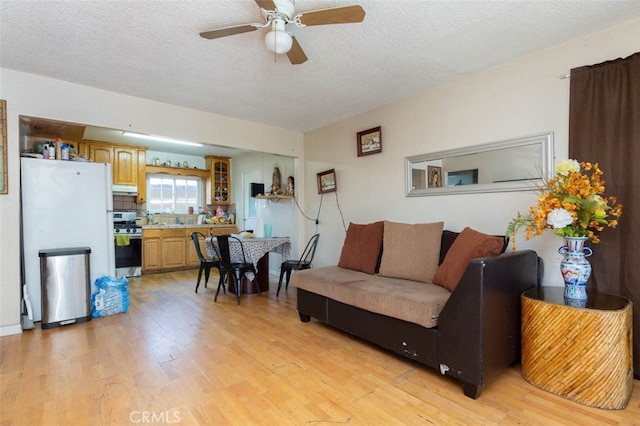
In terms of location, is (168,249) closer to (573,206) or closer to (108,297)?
(108,297)

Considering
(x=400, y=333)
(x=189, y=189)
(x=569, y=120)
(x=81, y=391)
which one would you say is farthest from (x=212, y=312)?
(x=189, y=189)

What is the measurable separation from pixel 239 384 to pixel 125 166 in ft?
17.2

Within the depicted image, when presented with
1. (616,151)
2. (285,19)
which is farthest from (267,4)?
(616,151)

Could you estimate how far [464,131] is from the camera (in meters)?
2.93

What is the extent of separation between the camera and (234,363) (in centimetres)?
223

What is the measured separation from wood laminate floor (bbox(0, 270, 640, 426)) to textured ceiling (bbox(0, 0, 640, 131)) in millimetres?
2398

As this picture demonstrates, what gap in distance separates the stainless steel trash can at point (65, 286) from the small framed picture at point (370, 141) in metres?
3.30

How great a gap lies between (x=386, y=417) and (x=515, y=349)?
109 centimetres

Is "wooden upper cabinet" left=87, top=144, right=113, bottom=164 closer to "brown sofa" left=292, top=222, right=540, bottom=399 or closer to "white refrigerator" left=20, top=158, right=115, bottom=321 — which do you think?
"white refrigerator" left=20, top=158, right=115, bottom=321

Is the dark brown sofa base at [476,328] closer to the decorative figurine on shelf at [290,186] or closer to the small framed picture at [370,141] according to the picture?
the small framed picture at [370,141]

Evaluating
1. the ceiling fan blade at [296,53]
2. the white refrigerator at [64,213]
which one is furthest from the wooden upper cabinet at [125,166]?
the ceiling fan blade at [296,53]

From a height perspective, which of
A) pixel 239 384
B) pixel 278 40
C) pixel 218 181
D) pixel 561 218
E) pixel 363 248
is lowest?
pixel 239 384

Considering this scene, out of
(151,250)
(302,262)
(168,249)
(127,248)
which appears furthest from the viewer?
(168,249)

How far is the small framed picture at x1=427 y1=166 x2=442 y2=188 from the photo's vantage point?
10.3 ft
